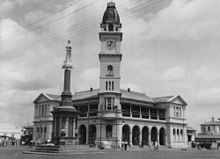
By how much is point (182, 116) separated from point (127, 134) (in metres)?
17.8

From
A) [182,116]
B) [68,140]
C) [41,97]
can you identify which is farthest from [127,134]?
[68,140]

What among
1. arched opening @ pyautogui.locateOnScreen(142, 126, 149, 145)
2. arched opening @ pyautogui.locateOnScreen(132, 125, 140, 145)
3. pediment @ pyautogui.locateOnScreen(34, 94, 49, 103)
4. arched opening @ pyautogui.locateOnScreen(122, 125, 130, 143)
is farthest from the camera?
pediment @ pyautogui.locateOnScreen(34, 94, 49, 103)

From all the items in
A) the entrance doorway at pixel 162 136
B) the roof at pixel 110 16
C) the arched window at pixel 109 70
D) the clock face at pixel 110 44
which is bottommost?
the entrance doorway at pixel 162 136

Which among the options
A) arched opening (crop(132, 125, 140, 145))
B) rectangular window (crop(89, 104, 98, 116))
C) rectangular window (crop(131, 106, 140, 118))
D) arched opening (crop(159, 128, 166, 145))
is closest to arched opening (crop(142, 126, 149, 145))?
arched opening (crop(132, 125, 140, 145))

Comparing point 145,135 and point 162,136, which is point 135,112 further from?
point 162,136

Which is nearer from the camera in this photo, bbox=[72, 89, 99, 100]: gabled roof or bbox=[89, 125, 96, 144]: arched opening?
bbox=[89, 125, 96, 144]: arched opening

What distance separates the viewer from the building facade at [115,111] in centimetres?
7150

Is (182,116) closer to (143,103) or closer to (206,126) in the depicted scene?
(143,103)

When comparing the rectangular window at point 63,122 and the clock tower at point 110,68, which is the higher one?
the clock tower at point 110,68

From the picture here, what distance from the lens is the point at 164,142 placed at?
270 feet

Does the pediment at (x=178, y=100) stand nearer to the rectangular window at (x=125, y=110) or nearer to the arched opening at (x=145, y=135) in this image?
the arched opening at (x=145, y=135)

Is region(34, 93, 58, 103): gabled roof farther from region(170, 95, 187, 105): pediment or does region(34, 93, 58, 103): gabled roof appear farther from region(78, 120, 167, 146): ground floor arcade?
region(170, 95, 187, 105): pediment

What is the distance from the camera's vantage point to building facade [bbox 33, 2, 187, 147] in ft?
235

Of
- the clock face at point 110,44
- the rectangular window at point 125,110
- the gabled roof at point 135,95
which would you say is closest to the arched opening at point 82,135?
the rectangular window at point 125,110
